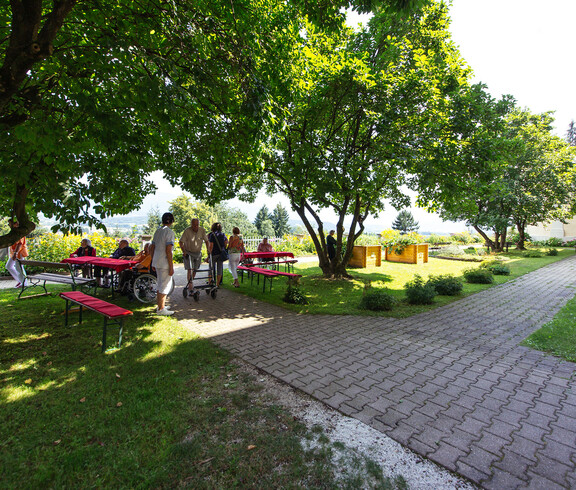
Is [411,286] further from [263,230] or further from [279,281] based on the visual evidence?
[263,230]

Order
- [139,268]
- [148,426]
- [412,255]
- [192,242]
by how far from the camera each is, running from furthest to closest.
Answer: [412,255], [192,242], [139,268], [148,426]

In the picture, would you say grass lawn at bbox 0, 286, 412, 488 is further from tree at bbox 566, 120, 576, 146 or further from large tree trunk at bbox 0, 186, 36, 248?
tree at bbox 566, 120, 576, 146

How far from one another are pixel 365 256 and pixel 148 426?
13178 millimetres

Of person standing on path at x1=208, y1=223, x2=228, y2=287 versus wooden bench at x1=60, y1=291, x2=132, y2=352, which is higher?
person standing on path at x1=208, y1=223, x2=228, y2=287

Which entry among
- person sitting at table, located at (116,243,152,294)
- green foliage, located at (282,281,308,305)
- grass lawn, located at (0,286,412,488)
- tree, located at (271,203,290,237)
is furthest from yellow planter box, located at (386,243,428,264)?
tree, located at (271,203,290,237)

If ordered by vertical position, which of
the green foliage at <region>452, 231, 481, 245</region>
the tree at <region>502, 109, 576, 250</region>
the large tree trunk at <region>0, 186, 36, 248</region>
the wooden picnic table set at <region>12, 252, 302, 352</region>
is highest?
the tree at <region>502, 109, 576, 250</region>

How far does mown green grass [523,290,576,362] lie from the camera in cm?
462

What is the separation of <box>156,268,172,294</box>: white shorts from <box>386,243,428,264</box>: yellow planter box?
46.3ft

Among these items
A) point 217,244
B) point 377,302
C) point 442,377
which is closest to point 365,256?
point 377,302

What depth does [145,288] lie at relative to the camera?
747 cm

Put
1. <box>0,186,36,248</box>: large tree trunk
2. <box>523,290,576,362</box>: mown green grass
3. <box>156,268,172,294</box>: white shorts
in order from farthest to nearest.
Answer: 1. <box>156,268,172,294</box>: white shorts
2. <box>523,290,576,362</box>: mown green grass
3. <box>0,186,36,248</box>: large tree trunk

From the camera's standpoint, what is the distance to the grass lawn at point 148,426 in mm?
2160

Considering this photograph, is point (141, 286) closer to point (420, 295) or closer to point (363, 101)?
point (420, 295)

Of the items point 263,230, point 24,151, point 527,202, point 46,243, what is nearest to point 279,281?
point 24,151
